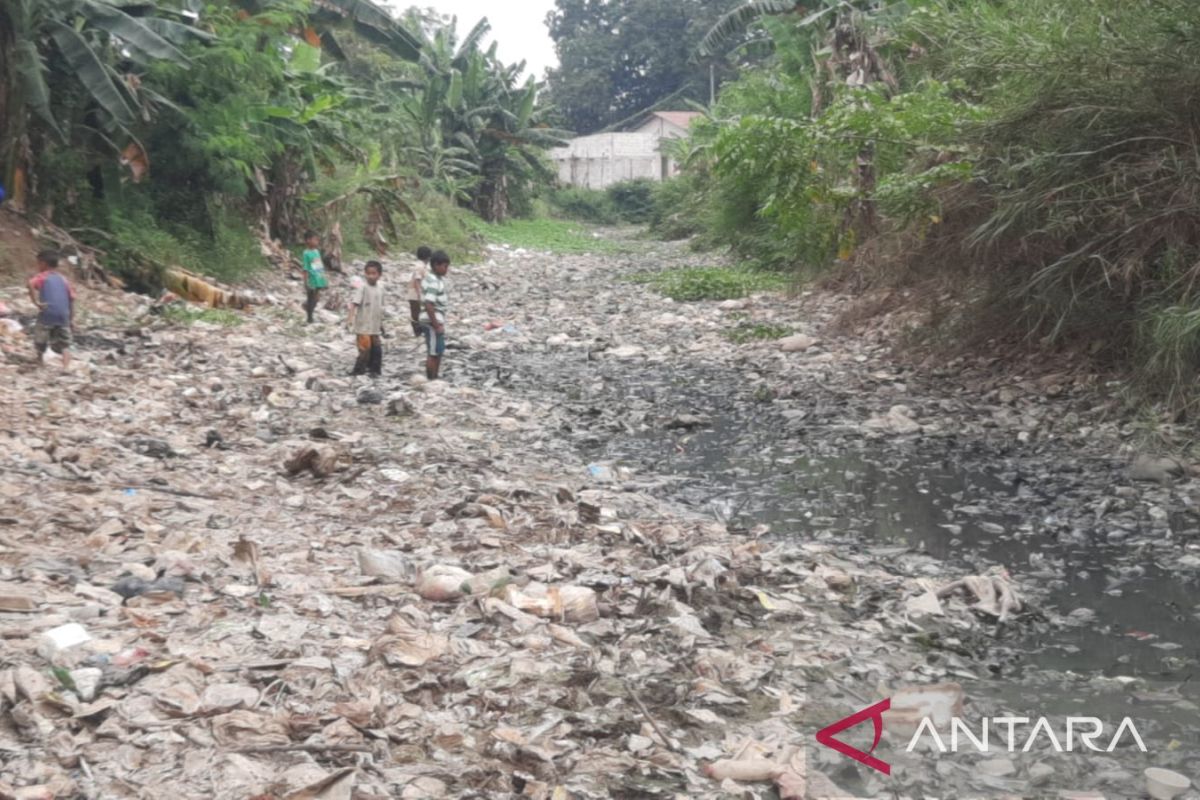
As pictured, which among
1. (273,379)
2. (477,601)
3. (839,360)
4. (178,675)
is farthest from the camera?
(839,360)

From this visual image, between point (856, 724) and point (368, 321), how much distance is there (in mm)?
6539

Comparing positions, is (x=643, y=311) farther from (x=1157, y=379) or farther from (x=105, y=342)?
(x=1157, y=379)

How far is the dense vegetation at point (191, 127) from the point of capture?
10.6 meters

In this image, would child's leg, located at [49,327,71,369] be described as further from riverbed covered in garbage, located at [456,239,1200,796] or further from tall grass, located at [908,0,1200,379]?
tall grass, located at [908,0,1200,379]

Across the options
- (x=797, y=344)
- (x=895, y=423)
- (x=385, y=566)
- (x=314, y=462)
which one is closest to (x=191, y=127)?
(x=797, y=344)

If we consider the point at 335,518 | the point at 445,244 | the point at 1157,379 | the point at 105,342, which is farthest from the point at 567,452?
the point at 445,244

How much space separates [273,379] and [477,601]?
5331mm

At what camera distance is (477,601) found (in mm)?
3861

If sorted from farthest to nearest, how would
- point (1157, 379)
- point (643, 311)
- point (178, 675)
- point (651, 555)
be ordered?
1. point (643, 311)
2. point (1157, 379)
3. point (651, 555)
4. point (178, 675)

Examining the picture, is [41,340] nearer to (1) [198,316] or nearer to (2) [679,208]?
(1) [198,316]

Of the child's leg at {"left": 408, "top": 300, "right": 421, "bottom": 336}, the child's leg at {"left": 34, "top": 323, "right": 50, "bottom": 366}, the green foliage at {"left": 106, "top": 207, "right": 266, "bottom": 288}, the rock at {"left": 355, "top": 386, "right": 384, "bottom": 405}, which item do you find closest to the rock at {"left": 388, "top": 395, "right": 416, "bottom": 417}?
the rock at {"left": 355, "top": 386, "right": 384, "bottom": 405}

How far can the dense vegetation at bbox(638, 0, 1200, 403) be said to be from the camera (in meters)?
6.36

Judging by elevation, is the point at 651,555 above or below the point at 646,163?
below

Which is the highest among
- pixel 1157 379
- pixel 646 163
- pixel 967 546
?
pixel 646 163
